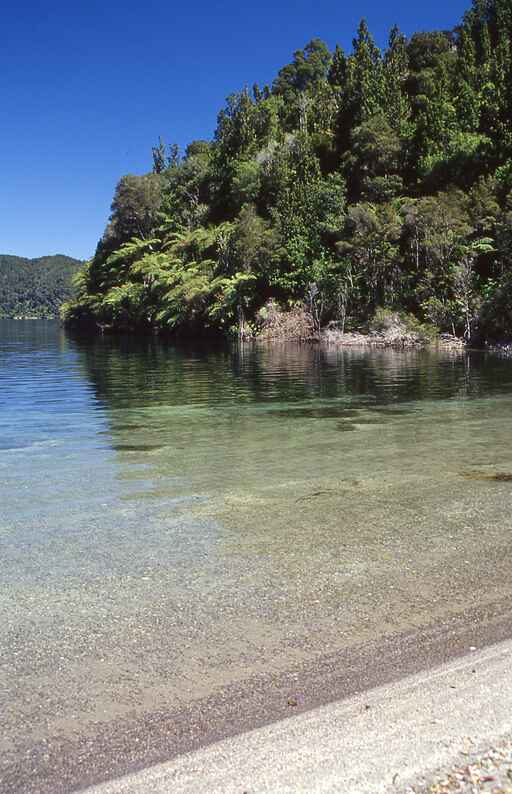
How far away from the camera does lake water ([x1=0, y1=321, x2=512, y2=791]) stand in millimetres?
3545

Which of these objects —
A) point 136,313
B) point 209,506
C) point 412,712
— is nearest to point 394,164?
point 136,313

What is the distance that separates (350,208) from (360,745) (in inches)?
1805

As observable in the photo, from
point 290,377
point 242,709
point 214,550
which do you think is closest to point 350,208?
point 290,377

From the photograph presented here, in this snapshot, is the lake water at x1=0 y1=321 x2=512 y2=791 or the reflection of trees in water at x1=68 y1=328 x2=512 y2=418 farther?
the reflection of trees in water at x1=68 y1=328 x2=512 y2=418

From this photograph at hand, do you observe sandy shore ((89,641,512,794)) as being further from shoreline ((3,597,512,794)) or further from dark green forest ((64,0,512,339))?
dark green forest ((64,0,512,339))

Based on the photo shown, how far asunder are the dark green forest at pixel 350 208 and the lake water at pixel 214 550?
28763 mm

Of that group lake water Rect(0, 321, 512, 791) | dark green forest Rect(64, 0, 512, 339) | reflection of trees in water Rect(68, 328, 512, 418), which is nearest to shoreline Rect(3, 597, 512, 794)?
lake water Rect(0, 321, 512, 791)

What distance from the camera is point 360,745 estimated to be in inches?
111

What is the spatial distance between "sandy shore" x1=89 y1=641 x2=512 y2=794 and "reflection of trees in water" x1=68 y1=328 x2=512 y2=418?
1289 cm

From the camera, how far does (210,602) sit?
454cm

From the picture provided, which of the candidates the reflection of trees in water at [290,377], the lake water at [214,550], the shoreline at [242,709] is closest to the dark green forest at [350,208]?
the reflection of trees in water at [290,377]

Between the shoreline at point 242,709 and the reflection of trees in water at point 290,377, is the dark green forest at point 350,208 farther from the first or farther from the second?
the shoreline at point 242,709

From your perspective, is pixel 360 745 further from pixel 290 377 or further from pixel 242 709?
pixel 290 377

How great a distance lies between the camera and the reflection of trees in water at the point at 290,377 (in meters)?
17.8
